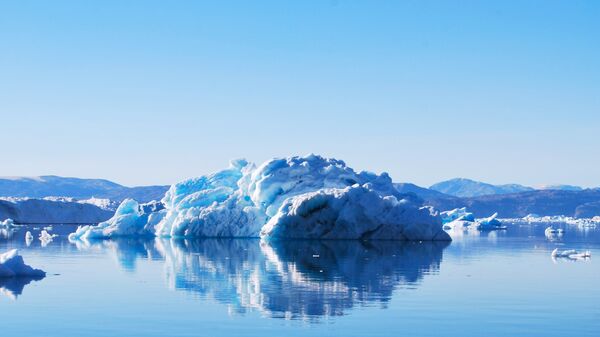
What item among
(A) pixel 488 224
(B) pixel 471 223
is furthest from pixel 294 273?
(B) pixel 471 223

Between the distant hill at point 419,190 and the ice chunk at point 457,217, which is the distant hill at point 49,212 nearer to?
the ice chunk at point 457,217

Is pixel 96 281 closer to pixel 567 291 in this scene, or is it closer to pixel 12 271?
pixel 12 271

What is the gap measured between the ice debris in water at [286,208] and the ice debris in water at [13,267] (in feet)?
67.8

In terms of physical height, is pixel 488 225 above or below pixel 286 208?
below

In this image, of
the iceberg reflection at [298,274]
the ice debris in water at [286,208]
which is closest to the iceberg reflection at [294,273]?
the iceberg reflection at [298,274]

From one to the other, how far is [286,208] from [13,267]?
2172cm

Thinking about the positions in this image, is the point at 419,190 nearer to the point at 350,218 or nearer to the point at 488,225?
the point at 488,225

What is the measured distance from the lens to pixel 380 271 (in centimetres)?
2202

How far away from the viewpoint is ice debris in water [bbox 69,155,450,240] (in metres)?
39.5

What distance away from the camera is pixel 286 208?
3962 centimetres

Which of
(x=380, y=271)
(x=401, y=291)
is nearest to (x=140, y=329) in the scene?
(x=401, y=291)

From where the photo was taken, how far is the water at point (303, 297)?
12.3m

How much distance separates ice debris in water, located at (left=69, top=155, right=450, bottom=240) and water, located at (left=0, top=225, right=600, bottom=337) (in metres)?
11.6

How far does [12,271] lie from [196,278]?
4.03 meters
